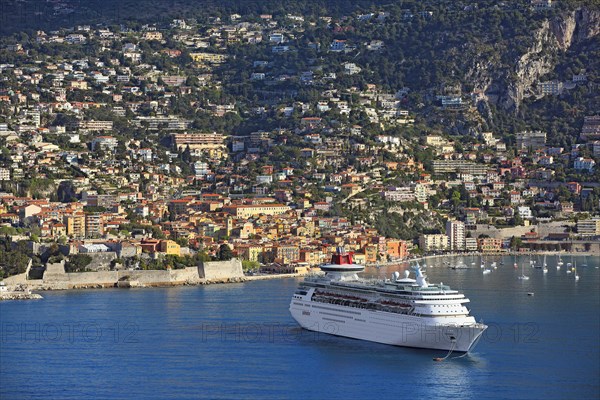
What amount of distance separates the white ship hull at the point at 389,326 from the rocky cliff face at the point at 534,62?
58.8 meters

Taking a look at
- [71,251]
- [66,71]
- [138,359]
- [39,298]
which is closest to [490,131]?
[66,71]

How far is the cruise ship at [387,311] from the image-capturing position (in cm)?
4050

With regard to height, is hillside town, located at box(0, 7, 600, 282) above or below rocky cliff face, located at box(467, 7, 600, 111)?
below

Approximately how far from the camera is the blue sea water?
3538 centimetres

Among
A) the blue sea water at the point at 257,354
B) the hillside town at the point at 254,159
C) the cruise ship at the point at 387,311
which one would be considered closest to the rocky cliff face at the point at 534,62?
the hillside town at the point at 254,159

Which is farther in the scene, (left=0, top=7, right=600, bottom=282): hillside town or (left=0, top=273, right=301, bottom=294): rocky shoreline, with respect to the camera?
(left=0, top=7, right=600, bottom=282): hillside town

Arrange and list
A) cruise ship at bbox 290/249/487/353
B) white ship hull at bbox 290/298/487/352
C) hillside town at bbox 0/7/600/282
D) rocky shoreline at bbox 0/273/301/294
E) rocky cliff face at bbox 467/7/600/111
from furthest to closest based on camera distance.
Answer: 1. rocky cliff face at bbox 467/7/600/111
2. hillside town at bbox 0/7/600/282
3. rocky shoreline at bbox 0/273/301/294
4. cruise ship at bbox 290/249/487/353
5. white ship hull at bbox 290/298/487/352

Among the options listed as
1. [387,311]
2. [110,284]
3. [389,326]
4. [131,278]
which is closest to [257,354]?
[389,326]

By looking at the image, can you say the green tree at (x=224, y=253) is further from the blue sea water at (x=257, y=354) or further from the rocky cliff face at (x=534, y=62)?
the rocky cliff face at (x=534, y=62)

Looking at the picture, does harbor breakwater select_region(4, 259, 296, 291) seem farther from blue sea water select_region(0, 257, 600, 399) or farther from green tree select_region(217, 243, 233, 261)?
blue sea water select_region(0, 257, 600, 399)

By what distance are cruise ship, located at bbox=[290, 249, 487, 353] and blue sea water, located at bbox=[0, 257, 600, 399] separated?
377mm

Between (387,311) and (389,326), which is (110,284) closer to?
(387,311)

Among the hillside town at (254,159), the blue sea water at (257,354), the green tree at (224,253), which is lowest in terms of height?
the blue sea water at (257,354)

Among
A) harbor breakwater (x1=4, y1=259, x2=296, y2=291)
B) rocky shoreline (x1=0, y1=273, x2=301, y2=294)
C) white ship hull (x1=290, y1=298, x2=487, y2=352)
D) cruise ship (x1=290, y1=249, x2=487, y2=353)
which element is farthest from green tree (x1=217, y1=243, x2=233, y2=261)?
white ship hull (x1=290, y1=298, x2=487, y2=352)
